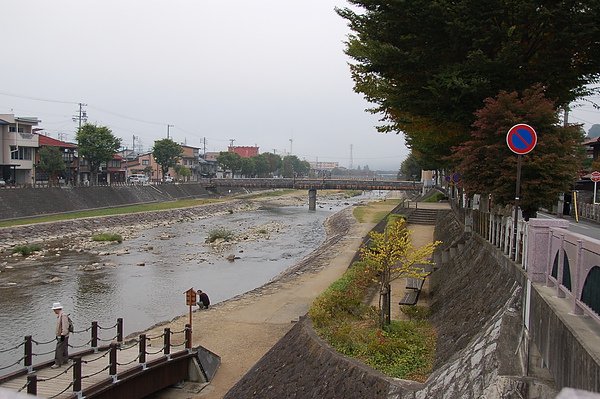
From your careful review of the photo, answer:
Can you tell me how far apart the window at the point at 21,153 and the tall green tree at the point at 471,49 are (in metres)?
56.2

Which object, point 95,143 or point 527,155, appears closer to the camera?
point 527,155

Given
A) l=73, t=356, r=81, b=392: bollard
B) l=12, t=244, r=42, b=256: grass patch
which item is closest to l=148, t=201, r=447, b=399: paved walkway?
l=73, t=356, r=81, b=392: bollard

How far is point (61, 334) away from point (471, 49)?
14097 millimetres

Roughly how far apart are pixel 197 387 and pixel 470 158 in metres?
9.83

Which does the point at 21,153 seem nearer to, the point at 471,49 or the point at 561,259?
the point at 471,49

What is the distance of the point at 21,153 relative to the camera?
205 feet

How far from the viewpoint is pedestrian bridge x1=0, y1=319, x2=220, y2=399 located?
11.1 metres

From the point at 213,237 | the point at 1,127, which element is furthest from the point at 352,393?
the point at 1,127

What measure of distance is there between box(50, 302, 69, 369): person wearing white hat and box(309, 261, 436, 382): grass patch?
6.25 meters

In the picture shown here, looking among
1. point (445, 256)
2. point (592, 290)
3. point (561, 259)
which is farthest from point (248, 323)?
point (592, 290)

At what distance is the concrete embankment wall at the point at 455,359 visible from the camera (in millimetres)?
6867

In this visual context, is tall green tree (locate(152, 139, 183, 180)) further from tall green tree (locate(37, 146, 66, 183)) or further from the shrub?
the shrub

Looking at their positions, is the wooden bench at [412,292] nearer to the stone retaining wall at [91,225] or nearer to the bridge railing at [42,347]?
the bridge railing at [42,347]

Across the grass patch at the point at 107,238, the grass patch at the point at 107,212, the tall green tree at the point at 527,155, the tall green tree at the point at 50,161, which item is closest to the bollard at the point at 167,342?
the tall green tree at the point at 527,155
